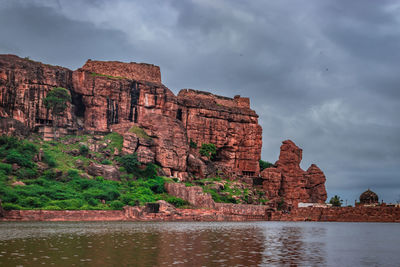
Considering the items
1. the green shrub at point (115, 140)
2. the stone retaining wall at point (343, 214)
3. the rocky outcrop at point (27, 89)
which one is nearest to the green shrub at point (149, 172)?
the green shrub at point (115, 140)

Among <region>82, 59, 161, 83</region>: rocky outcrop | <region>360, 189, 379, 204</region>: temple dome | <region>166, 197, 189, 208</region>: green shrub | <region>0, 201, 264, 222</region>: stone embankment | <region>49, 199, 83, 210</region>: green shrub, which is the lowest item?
<region>0, 201, 264, 222</region>: stone embankment

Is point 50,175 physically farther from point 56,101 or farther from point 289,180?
point 289,180

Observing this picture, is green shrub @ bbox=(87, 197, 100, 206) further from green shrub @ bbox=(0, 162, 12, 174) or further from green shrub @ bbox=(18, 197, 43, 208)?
green shrub @ bbox=(0, 162, 12, 174)

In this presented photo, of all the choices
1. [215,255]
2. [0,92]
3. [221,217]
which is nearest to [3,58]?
[0,92]

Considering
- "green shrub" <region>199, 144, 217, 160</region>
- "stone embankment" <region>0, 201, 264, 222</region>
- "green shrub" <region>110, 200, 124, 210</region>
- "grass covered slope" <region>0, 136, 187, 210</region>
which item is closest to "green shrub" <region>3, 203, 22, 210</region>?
"grass covered slope" <region>0, 136, 187, 210</region>

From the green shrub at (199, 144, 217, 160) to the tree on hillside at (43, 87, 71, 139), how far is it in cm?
3021

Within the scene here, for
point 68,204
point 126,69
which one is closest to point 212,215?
point 68,204

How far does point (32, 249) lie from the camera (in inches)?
890

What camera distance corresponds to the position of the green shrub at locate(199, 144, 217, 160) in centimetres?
9900

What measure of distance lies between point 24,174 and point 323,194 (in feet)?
221

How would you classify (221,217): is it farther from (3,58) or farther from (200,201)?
(3,58)

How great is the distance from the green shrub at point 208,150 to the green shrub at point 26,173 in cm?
4150

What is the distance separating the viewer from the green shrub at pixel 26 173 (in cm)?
6203

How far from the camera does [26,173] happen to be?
63094mm
